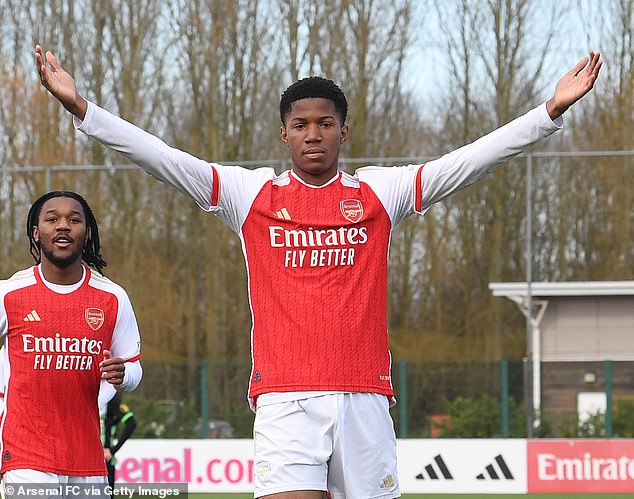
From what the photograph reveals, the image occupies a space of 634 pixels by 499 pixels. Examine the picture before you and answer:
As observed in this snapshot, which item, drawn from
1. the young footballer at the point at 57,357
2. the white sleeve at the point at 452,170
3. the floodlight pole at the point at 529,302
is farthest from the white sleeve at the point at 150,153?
the floodlight pole at the point at 529,302

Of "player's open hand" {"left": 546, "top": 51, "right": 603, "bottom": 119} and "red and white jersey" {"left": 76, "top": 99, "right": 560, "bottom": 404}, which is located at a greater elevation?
"player's open hand" {"left": 546, "top": 51, "right": 603, "bottom": 119}

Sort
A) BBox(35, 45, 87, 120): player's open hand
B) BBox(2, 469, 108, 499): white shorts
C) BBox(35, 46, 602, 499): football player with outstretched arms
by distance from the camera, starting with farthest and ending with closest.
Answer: BBox(2, 469, 108, 499): white shorts, BBox(35, 46, 602, 499): football player with outstretched arms, BBox(35, 45, 87, 120): player's open hand

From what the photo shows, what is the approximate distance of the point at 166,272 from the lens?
18.3 m

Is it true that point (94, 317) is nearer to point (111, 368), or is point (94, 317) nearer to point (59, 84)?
point (111, 368)

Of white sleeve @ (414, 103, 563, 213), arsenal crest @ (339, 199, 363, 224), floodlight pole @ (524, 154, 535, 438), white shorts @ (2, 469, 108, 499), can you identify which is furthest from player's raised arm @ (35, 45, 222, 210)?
floodlight pole @ (524, 154, 535, 438)

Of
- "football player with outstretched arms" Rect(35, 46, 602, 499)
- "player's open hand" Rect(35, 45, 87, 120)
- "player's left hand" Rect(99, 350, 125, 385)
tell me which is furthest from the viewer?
"player's left hand" Rect(99, 350, 125, 385)

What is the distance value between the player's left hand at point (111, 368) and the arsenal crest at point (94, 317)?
1.14 ft

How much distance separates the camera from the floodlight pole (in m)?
16.0

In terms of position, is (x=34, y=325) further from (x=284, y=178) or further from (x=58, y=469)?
(x=284, y=178)

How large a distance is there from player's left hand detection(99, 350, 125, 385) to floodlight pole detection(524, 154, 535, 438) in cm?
1113

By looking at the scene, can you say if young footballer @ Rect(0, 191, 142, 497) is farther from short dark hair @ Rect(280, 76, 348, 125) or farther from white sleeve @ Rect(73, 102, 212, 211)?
short dark hair @ Rect(280, 76, 348, 125)

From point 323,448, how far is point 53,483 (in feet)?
5.59

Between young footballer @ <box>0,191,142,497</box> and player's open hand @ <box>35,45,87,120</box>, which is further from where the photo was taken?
young footballer @ <box>0,191,142,497</box>

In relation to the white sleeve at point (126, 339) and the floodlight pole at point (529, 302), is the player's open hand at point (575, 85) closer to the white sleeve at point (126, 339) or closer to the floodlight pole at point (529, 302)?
the white sleeve at point (126, 339)
